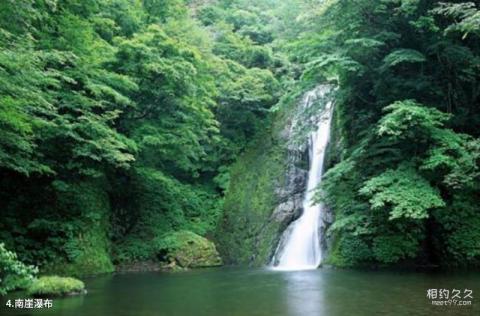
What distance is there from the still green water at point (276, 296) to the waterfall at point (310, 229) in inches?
123

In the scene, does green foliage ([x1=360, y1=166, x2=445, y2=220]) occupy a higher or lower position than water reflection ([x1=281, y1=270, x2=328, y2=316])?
higher

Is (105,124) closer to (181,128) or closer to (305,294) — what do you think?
(181,128)

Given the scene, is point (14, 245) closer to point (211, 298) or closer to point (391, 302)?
point (211, 298)

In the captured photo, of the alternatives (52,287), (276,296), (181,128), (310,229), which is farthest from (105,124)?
(276,296)

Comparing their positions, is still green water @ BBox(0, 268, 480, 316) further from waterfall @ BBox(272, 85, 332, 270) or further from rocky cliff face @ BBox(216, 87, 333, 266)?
rocky cliff face @ BBox(216, 87, 333, 266)

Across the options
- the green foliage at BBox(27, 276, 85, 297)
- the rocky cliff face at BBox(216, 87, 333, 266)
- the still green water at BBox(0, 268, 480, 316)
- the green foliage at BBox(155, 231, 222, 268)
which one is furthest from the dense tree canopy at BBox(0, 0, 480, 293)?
the green foliage at BBox(27, 276, 85, 297)

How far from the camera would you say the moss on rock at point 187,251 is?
15.9 meters

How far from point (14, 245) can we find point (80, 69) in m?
5.16

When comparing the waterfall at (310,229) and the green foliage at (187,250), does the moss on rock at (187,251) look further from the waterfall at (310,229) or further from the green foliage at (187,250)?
the waterfall at (310,229)

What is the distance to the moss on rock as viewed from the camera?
15859 millimetres

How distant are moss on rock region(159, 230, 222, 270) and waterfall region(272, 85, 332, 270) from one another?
7.60 feet

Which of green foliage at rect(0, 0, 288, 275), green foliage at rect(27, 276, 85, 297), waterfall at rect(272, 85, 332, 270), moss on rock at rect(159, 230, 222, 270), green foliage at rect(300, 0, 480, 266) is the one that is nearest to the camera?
green foliage at rect(27, 276, 85, 297)

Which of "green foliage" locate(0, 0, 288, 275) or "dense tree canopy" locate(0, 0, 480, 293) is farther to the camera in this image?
"dense tree canopy" locate(0, 0, 480, 293)

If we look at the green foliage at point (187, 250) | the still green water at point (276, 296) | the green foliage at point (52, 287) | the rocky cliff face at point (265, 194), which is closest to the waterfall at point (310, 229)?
the rocky cliff face at point (265, 194)
